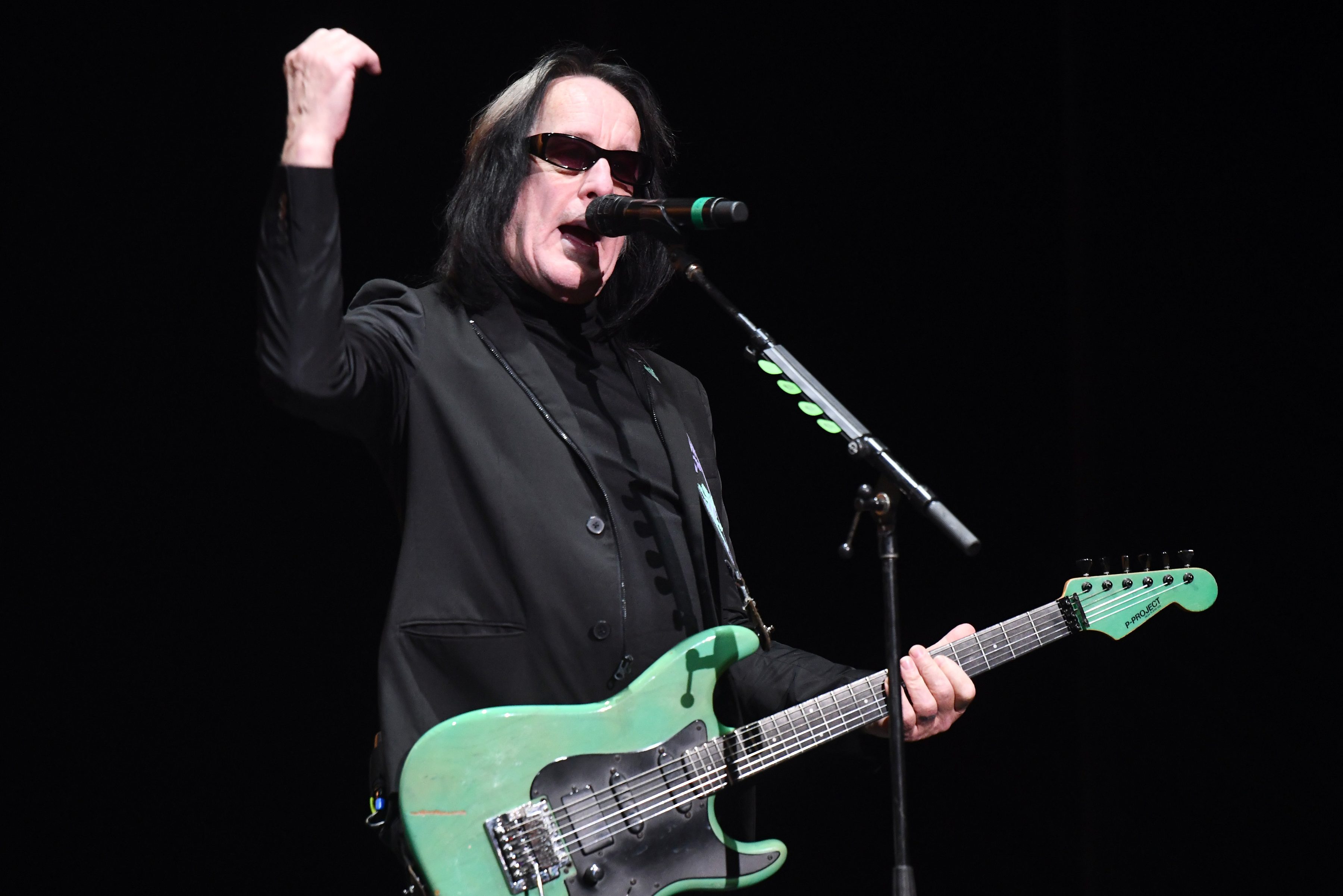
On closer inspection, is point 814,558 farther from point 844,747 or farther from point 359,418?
point 359,418

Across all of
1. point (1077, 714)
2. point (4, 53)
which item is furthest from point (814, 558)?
point (4, 53)

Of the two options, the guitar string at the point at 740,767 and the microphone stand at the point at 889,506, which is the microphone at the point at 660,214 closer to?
the microphone stand at the point at 889,506

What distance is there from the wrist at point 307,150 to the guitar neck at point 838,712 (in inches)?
43.9

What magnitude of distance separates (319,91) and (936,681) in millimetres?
1381

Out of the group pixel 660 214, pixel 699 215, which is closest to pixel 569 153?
pixel 660 214

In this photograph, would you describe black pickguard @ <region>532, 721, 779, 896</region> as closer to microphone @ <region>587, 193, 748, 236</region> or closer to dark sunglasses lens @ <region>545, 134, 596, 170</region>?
microphone @ <region>587, 193, 748, 236</region>

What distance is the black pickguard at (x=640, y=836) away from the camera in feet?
5.63

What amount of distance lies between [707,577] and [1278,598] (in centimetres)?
195

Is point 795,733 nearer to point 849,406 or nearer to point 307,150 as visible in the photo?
point 307,150

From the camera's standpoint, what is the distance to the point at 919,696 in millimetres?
1909

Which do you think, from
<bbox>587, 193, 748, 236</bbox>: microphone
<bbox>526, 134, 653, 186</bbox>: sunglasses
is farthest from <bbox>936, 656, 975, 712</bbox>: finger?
<bbox>526, 134, 653, 186</bbox>: sunglasses

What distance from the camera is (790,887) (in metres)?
3.29

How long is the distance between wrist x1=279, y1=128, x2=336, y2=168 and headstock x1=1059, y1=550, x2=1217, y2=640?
1.64 metres

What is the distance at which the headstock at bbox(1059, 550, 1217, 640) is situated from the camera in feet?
7.32
